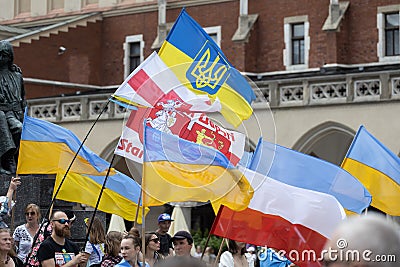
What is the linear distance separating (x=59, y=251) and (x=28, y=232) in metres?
1.39

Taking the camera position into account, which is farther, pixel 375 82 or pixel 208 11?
pixel 208 11

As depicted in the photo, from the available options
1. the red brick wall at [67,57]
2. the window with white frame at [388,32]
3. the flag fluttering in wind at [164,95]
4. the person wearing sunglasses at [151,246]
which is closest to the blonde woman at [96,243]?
the person wearing sunglasses at [151,246]

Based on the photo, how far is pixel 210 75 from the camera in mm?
9930

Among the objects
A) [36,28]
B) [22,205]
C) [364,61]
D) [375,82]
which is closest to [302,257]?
[22,205]

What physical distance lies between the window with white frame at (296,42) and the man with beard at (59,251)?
27.8 m

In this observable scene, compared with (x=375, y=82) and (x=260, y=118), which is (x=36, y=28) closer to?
(x=375, y=82)

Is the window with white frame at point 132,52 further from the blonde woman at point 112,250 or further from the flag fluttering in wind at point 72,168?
the blonde woman at point 112,250

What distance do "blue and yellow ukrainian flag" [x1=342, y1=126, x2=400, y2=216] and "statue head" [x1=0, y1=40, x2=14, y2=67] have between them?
152 inches

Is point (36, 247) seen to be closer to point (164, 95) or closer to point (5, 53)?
point (164, 95)

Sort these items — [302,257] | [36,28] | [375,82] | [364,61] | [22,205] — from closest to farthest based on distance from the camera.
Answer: [302,257]
[22,205]
[375,82]
[364,61]
[36,28]

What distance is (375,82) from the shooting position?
28312mm

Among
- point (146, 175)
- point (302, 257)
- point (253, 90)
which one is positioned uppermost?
point (253, 90)

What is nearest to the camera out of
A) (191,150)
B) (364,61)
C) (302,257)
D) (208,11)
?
(302,257)

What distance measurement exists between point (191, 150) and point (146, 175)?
63cm
